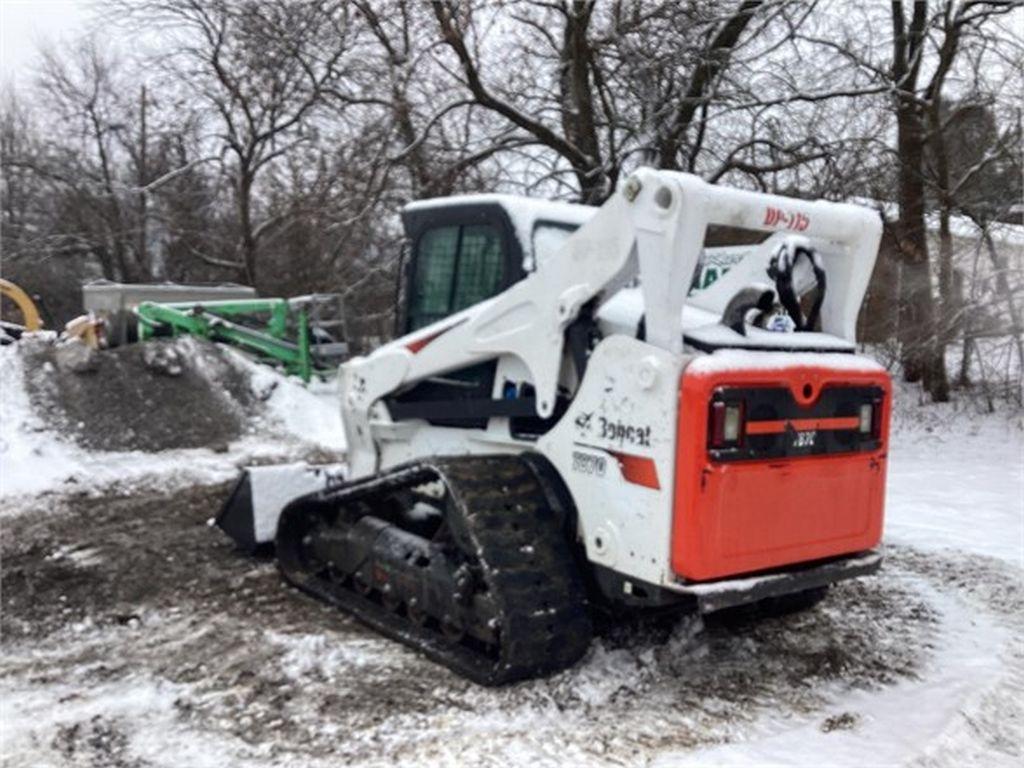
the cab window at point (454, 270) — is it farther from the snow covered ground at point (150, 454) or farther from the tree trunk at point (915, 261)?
the tree trunk at point (915, 261)

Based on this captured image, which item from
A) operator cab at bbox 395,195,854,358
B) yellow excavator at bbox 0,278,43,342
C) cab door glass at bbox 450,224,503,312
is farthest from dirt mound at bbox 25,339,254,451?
cab door glass at bbox 450,224,503,312

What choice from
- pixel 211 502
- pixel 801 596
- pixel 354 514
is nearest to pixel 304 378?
pixel 211 502

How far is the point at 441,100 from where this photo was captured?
12672mm

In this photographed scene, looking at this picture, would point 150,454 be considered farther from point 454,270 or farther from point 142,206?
point 142,206

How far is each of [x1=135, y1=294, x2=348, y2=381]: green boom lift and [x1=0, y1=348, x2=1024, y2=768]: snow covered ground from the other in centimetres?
634

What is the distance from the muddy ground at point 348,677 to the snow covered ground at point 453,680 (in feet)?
0.04

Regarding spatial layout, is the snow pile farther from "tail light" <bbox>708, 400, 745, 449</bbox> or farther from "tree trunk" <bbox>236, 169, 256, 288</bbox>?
"tree trunk" <bbox>236, 169, 256, 288</bbox>

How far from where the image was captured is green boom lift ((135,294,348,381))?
42.2ft

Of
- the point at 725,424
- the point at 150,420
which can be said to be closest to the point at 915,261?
the point at 150,420

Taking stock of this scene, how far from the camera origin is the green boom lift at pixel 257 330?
42.2 ft

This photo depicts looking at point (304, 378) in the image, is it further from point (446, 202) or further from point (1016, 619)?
point (1016, 619)

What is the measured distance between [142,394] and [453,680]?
7848 millimetres

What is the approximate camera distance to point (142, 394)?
433 inches

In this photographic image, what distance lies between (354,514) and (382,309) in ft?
34.9
